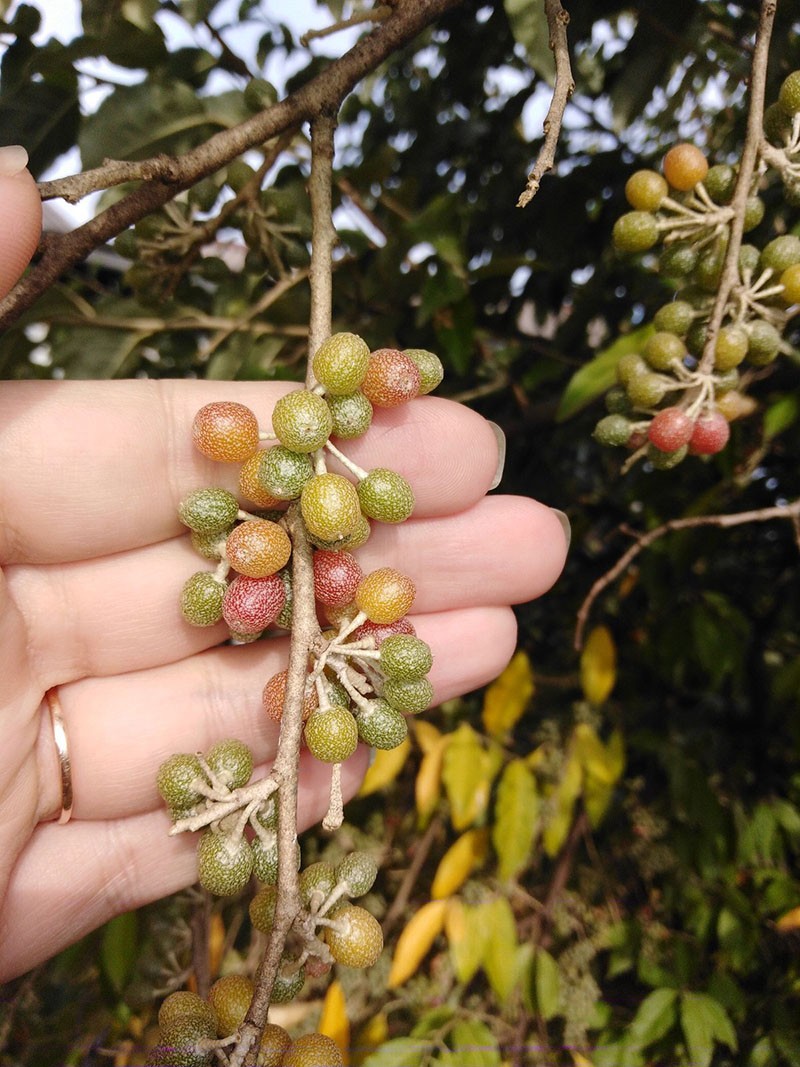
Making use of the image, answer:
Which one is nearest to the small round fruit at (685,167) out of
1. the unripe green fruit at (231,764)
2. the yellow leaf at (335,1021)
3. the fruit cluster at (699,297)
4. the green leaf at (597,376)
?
the fruit cluster at (699,297)

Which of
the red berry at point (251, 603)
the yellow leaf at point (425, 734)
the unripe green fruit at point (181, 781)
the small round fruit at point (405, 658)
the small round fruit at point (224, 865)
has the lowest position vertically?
the yellow leaf at point (425, 734)

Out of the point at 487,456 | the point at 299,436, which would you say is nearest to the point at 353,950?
the point at 299,436

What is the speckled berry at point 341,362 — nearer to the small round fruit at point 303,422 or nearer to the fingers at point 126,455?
the small round fruit at point 303,422

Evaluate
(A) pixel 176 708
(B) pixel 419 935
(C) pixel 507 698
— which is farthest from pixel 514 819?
(A) pixel 176 708

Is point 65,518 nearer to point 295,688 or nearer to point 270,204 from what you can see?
point 295,688

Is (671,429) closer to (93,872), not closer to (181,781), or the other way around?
(181,781)

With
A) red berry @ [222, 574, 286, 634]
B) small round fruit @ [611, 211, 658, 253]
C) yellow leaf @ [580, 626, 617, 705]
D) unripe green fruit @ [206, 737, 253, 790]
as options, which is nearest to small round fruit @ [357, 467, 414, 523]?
red berry @ [222, 574, 286, 634]

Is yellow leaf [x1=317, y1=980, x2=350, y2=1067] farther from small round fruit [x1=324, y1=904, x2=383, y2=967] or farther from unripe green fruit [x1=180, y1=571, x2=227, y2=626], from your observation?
unripe green fruit [x1=180, y1=571, x2=227, y2=626]

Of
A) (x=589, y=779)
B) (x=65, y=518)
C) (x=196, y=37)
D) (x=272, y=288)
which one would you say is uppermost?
(x=196, y=37)
